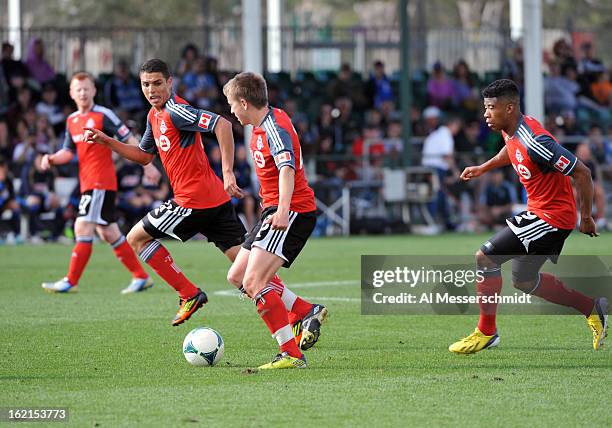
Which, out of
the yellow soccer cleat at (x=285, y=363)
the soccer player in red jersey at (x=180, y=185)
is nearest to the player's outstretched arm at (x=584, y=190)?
the yellow soccer cleat at (x=285, y=363)

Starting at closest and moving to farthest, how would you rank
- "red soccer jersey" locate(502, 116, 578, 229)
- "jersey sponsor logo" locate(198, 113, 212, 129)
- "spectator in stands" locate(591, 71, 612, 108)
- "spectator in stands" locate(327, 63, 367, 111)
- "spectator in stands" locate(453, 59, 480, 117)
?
"red soccer jersey" locate(502, 116, 578, 229)
"jersey sponsor logo" locate(198, 113, 212, 129)
"spectator in stands" locate(327, 63, 367, 111)
"spectator in stands" locate(453, 59, 480, 117)
"spectator in stands" locate(591, 71, 612, 108)

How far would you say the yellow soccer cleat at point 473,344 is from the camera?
8203 mm

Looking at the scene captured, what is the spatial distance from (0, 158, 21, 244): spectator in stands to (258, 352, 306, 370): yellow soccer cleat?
1400 cm

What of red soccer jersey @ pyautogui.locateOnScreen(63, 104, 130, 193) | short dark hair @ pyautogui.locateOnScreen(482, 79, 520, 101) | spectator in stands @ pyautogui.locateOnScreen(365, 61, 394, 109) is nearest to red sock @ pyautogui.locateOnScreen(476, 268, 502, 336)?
short dark hair @ pyautogui.locateOnScreen(482, 79, 520, 101)

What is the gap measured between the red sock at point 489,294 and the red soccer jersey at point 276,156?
142 centimetres

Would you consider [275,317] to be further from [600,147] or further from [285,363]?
[600,147]

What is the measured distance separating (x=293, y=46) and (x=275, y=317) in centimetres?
2163

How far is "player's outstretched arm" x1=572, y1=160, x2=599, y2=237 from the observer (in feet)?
25.7

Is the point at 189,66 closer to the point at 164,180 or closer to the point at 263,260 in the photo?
the point at 164,180

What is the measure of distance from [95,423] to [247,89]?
2723 mm

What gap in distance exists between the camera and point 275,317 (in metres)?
7.57

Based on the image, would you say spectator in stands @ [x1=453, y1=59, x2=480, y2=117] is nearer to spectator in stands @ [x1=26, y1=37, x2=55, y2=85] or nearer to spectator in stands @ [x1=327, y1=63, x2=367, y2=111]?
spectator in stands @ [x1=327, y1=63, x2=367, y2=111]

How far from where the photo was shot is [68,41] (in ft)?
87.4

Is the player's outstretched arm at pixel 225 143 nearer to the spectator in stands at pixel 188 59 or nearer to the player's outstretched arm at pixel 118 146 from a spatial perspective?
the player's outstretched arm at pixel 118 146
